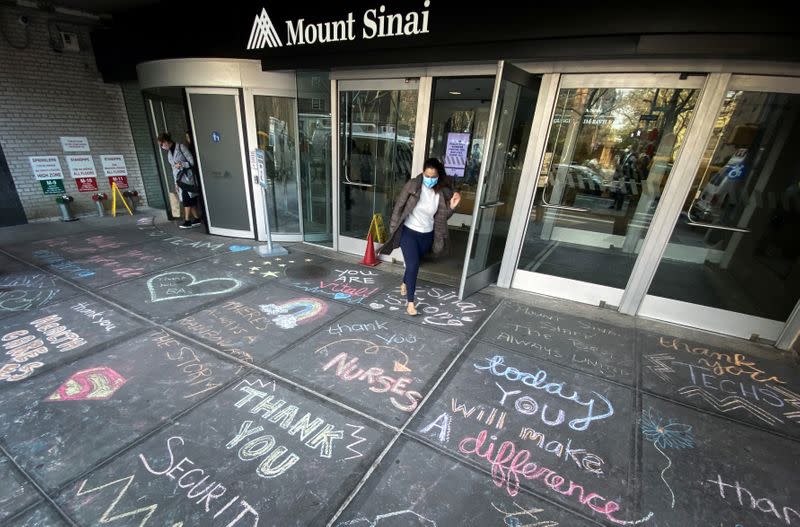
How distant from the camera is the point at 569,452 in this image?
244 centimetres

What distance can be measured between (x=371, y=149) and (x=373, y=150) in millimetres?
38

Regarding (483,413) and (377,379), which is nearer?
(483,413)

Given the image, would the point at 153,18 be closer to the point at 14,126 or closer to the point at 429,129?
the point at 14,126

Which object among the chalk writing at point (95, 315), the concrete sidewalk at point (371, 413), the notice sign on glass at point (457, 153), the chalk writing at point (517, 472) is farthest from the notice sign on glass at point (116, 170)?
the chalk writing at point (517, 472)

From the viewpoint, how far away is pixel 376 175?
5.87 metres

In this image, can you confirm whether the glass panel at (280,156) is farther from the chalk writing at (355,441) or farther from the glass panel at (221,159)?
the chalk writing at (355,441)

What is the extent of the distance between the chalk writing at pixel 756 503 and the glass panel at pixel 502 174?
298 centimetres

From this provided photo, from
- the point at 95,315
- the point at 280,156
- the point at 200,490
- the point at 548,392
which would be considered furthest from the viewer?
the point at 280,156

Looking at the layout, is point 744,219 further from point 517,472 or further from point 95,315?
point 95,315

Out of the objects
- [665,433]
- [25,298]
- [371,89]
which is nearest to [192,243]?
[25,298]

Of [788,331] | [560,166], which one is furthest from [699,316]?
[560,166]

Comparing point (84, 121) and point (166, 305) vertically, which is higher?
point (84, 121)

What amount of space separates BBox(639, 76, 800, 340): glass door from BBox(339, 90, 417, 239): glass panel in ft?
12.3

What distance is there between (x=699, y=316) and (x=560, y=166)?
2499mm
